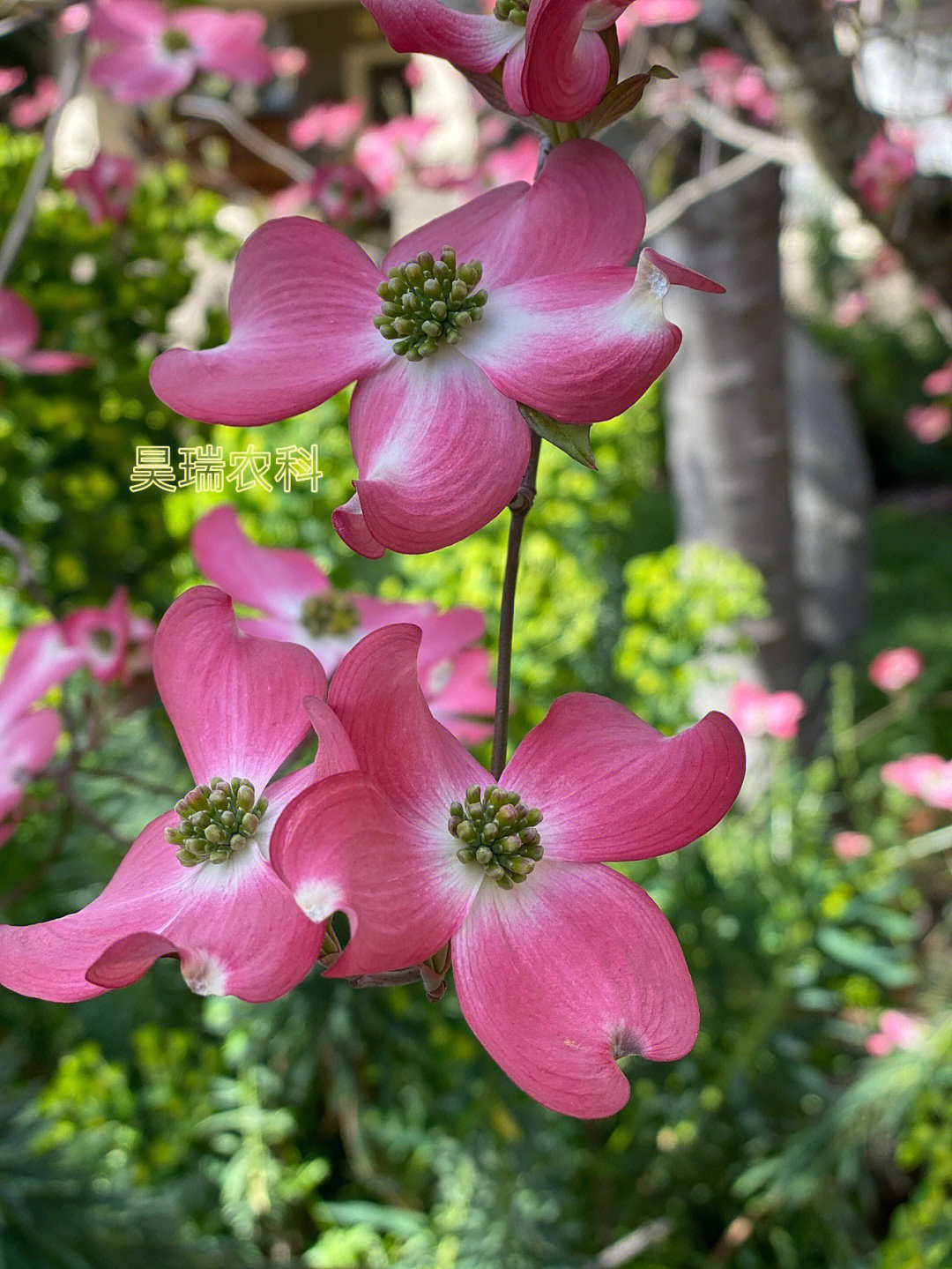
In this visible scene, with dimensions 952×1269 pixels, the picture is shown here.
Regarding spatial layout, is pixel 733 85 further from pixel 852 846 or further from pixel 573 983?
pixel 573 983

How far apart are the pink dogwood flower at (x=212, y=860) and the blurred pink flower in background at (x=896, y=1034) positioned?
1160mm

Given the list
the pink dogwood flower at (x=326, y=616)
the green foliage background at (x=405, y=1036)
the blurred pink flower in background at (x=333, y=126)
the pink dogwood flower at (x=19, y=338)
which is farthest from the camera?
the blurred pink flower in background at (x=333, y=126)

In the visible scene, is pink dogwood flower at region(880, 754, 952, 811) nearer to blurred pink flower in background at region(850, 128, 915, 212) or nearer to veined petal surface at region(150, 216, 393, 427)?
blurred pink flower in background at region(850, 128, 915, 212)

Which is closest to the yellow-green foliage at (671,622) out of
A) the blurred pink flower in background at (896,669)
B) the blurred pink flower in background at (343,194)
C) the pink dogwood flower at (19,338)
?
the blurred pink flower in background at (896,669)

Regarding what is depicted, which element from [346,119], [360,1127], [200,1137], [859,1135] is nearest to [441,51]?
[360,1127]

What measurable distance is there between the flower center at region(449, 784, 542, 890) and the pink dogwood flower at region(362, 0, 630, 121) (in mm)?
147

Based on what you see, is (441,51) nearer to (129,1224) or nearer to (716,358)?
(129,1224)

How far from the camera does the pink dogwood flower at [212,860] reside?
0.67ft

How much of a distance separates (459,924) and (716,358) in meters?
1.71

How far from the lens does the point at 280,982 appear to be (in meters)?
0.20

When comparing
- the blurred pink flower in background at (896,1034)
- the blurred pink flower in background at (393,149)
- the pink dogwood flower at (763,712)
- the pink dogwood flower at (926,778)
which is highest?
the blurred pink flower in background at (393,149)

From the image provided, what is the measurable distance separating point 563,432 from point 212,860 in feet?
0.38

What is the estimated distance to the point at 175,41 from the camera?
943 millimetres

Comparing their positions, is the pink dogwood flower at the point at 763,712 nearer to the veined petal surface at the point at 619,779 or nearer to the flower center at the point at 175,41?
the flower center at the point at 175,41
